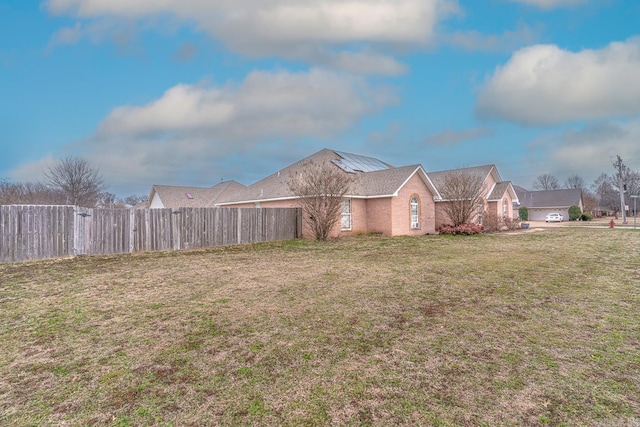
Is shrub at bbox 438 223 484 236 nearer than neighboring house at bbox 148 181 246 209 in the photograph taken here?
Yes

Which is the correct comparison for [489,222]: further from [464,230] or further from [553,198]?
[553,198]

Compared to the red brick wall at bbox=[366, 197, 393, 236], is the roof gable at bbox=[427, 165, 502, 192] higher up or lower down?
higher up

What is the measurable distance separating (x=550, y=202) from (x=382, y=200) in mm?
48599

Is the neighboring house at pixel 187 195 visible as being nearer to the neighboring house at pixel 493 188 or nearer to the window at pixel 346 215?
the window at pixel 346 215

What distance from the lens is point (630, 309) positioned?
17.4 feet

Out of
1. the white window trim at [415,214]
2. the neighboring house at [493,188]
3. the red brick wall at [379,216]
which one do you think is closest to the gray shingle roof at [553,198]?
the neighboring house at [493,188]

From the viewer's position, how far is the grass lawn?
8.86 feet

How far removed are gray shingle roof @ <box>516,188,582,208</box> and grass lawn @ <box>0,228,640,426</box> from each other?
54.7m

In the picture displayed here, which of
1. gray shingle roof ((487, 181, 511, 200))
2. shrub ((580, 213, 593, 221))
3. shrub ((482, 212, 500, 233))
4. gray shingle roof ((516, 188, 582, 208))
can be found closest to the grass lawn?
shrub ((482, 212, 500, 233))

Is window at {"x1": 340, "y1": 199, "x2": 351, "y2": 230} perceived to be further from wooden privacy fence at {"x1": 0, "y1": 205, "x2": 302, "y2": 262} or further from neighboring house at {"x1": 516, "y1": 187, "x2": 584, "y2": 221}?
neighboring house at {"x1": 516, "y1": 187, "x2": 584, "y2": 221}

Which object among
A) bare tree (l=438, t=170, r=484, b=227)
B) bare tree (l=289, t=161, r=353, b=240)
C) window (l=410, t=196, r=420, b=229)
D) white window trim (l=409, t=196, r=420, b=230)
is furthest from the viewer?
bare tree (l=438, t=170, r=484, b=227)

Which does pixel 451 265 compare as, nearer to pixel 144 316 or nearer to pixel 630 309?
pixel 630 309

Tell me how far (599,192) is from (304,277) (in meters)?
92.0

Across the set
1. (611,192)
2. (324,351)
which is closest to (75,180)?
(324,351)
